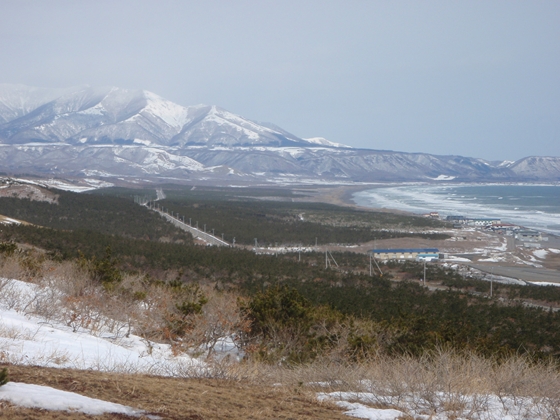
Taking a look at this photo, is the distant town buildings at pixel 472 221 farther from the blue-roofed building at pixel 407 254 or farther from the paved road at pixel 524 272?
the paved road at pixel 524 272

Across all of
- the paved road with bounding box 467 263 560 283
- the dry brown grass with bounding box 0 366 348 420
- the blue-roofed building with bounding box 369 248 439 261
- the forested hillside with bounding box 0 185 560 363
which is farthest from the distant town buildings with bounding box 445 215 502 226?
the dry brown grass with bounding box 0 366 348 420

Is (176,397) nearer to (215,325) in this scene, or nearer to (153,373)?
(153,373)

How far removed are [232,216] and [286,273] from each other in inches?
2039

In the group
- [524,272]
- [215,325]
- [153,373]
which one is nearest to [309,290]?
[215,325]

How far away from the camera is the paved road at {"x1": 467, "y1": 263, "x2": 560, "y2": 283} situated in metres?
49.4

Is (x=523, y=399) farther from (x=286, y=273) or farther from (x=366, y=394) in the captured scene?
(x=286, y=273)

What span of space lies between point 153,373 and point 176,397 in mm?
2227

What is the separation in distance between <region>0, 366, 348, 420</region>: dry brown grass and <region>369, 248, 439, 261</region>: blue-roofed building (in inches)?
2067

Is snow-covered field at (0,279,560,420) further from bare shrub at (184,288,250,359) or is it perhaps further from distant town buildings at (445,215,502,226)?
distant town buildings at (445,215,502,226)

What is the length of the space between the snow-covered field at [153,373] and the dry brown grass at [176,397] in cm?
25

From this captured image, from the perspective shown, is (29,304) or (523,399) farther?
(29,304)

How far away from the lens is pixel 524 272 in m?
52.5

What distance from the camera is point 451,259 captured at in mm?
60375

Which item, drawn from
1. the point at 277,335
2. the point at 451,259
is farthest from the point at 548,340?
the point at 451,259
